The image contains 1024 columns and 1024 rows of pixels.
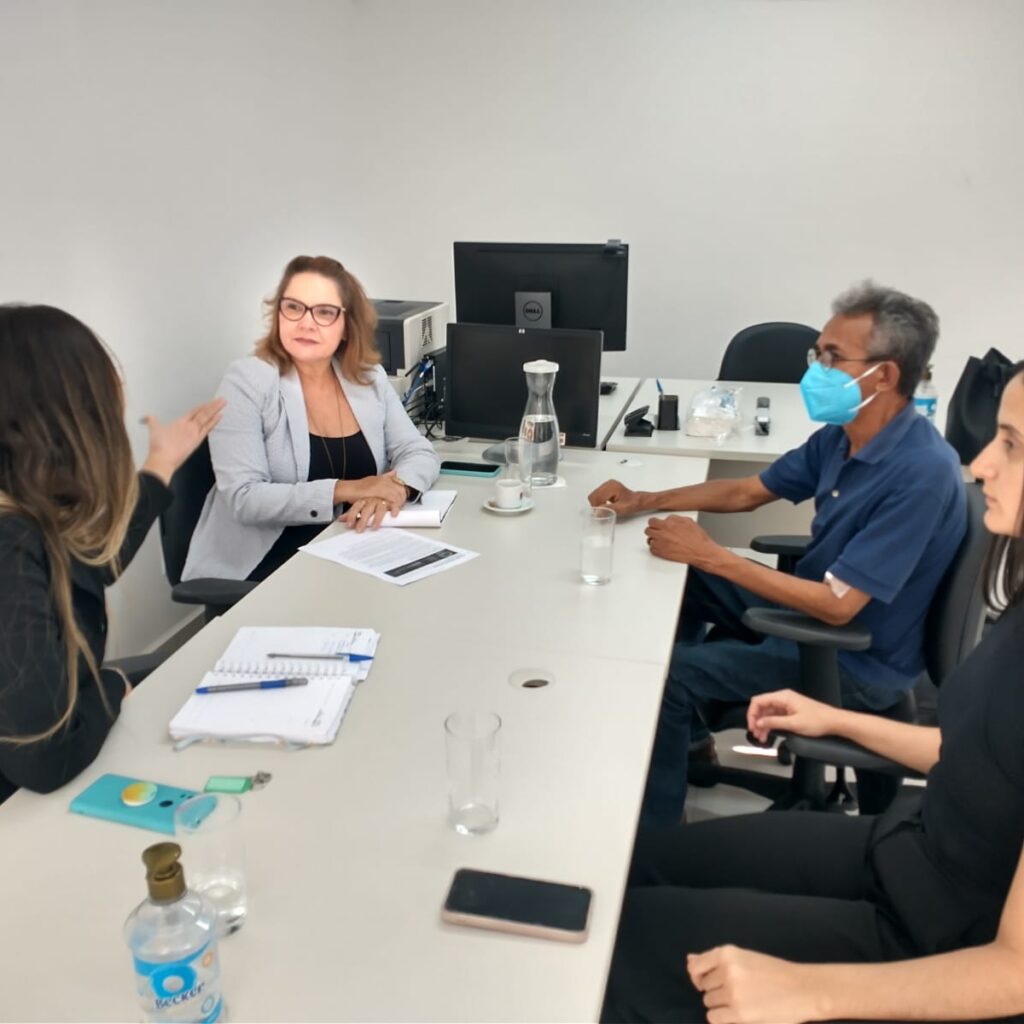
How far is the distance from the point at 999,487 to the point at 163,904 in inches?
43.2

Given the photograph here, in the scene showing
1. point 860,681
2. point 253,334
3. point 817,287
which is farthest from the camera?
point 817,287

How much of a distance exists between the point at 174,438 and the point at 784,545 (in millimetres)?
1473

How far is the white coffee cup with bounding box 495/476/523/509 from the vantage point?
2.28 meters

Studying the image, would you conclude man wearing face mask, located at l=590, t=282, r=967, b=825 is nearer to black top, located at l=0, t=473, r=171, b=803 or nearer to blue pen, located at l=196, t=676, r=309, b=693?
blue pen, located at l=196, t=676, r=309, b=693

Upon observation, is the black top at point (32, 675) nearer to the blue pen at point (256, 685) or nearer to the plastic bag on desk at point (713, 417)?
the blue pen at point (256, 685)

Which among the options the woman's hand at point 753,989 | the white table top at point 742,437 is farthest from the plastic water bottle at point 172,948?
the white table top at point 742,437

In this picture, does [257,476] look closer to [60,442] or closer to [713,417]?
[60,442]

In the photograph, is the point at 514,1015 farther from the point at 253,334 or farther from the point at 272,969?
the point at 253,334

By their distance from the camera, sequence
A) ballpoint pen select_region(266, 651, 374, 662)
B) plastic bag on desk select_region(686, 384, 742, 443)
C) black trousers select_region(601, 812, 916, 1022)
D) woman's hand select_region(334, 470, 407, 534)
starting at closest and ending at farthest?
black trousers select_region(601, 812, 916, 1022)
ballpoint pen select_region(266, 651, 374, 662)
woman's hand select_region(334, 470, 407, 534)
plastic bag on desk select_region(686, 384, 742, 443)

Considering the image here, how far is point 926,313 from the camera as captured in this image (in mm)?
1883

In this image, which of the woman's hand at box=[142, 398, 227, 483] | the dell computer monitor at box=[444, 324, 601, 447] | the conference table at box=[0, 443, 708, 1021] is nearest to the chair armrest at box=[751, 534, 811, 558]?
the conference table at box=[0, 443, 708, 1021]

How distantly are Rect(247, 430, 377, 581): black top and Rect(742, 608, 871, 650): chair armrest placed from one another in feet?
3.77

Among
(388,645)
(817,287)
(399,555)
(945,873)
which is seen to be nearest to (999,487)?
(945,873)

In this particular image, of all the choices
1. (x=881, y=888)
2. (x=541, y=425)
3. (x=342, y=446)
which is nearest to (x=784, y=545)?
(x=541, y=425)
